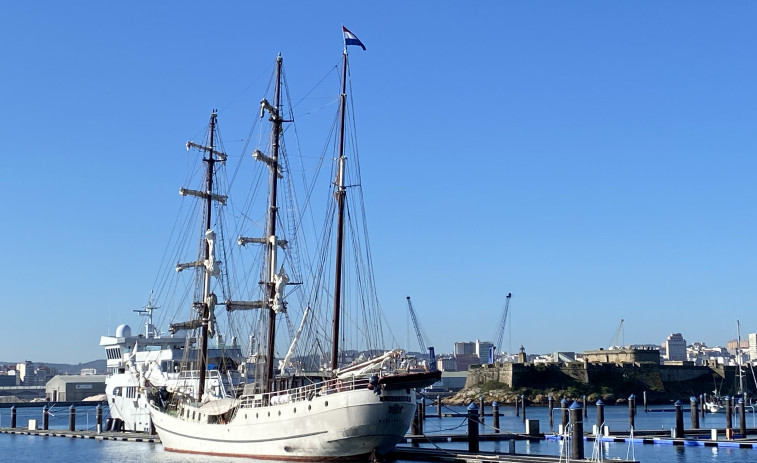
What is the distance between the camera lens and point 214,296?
2653 inches

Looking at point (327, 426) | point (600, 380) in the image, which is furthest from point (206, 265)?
point (600, 380)

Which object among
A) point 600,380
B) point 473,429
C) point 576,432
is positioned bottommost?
point 600,380

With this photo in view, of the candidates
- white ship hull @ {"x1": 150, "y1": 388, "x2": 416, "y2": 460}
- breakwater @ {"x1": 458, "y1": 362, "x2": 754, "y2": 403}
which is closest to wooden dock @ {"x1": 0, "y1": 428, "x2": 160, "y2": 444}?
white ship hull @ {"x1": 150, "y1": 388, "x2": 416, "y2": 460}

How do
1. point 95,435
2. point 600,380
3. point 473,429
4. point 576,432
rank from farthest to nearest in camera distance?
point 600,380 → point 95,435 → point 473,429 → point 576,432

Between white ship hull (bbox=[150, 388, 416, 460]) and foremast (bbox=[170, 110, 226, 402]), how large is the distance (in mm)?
13522

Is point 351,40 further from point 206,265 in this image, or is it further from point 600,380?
point 600,380

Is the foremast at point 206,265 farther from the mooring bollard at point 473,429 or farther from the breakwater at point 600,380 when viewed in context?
the breakwater at point 600,380

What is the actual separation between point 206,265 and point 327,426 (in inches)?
941

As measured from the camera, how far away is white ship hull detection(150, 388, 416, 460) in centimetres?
4669

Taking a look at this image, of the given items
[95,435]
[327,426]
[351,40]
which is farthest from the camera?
[95,435]

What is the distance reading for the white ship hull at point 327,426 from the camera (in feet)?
153

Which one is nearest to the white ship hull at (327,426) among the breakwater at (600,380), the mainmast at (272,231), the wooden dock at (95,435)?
the mainmast at (272,231)

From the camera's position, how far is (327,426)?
47562mm

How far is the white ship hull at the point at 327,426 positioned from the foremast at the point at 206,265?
1352cm
